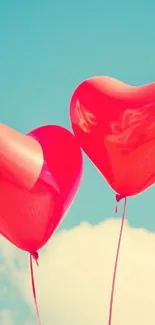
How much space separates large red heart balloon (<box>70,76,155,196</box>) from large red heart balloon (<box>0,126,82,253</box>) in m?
0.12

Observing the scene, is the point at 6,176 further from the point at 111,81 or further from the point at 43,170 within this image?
the point at 111,81

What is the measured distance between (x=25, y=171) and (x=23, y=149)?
0.14 metres

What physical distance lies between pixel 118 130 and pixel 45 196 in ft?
2.00

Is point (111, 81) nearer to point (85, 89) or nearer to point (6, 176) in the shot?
point (85, 89)

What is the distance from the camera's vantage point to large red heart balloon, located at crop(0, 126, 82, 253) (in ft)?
15.6

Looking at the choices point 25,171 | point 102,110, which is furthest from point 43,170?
point 102,110

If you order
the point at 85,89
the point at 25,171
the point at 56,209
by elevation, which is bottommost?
the point at 56,209

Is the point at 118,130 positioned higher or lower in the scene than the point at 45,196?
higher

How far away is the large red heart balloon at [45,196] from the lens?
187 inches

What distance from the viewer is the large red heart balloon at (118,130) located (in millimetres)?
4703

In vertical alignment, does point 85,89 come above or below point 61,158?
above

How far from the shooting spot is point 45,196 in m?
4.80

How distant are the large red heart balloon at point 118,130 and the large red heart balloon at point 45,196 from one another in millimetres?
125

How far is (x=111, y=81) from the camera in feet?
16.2
